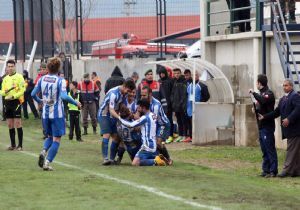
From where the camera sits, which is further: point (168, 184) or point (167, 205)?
point (168, 184)

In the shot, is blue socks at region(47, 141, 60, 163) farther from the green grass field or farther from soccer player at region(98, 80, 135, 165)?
soccer player at region(98, 80, 135, 165)

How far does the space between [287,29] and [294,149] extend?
19.5 ft

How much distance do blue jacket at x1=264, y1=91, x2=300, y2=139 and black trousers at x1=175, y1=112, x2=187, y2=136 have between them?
27.7ft

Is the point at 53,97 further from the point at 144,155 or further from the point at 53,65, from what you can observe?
the point at 144,155

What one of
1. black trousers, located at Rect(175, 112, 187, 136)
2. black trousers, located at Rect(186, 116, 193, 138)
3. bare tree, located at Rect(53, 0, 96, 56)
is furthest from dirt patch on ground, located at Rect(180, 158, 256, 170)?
bare tree, located at Rect(53, 0, 96, 56)

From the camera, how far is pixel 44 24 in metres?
38.1

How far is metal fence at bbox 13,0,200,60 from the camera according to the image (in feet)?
119

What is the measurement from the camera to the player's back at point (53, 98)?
15.5 meters

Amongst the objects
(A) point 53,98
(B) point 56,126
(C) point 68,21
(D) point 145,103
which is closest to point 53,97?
(A) point 53,98

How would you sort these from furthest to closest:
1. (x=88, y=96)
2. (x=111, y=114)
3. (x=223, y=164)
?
1. (x=88, y=96)
2. (x=223, y=164)
3. (x=111, y=114)

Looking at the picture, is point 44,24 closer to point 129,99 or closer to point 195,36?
point 195,36

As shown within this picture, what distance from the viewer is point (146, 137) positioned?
16750mm

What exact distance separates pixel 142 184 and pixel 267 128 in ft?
10.5

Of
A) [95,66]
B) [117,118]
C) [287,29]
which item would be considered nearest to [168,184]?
[117,118]
